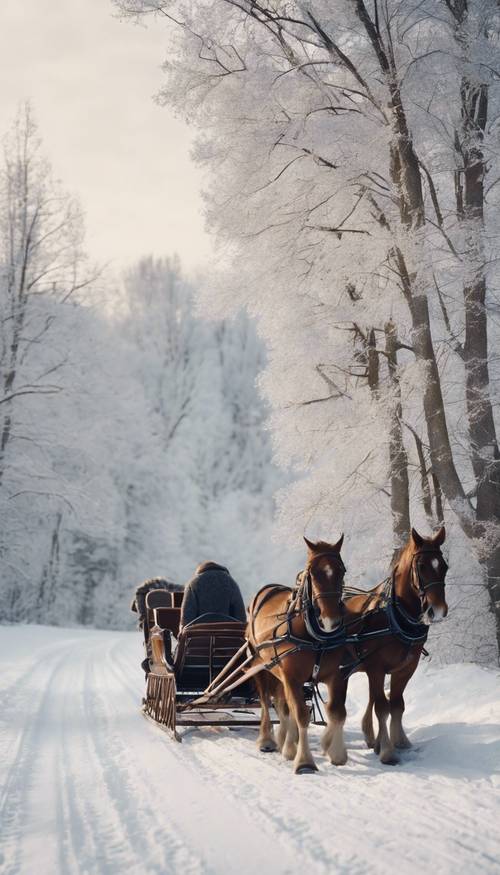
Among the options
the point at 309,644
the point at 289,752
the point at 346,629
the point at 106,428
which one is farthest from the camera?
the point at 106,428

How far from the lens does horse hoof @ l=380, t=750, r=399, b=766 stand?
6320 millimetres

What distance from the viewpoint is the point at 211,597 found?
344 inches

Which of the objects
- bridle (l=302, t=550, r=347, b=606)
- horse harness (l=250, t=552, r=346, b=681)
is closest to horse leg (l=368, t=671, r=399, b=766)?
horse harness (l=250, t=552, r=346, b=681)

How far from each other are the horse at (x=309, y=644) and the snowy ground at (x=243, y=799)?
247mm

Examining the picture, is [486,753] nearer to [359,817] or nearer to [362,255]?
[359,817]

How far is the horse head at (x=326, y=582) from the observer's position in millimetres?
6133

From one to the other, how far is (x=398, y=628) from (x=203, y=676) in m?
2.74

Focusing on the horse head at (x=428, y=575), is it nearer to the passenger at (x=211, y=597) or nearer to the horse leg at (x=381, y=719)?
the horse leg at (x=381, y=719)

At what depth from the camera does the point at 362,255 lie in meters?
10.9

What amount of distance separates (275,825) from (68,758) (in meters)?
Answer: 2.70

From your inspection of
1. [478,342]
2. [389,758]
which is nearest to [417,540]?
[389,758]

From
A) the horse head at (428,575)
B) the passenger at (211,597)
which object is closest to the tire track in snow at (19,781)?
the passenger at (211,597)

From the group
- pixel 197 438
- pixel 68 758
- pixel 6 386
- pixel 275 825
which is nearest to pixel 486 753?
pixel 275 825

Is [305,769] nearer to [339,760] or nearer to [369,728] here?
[339,760]
